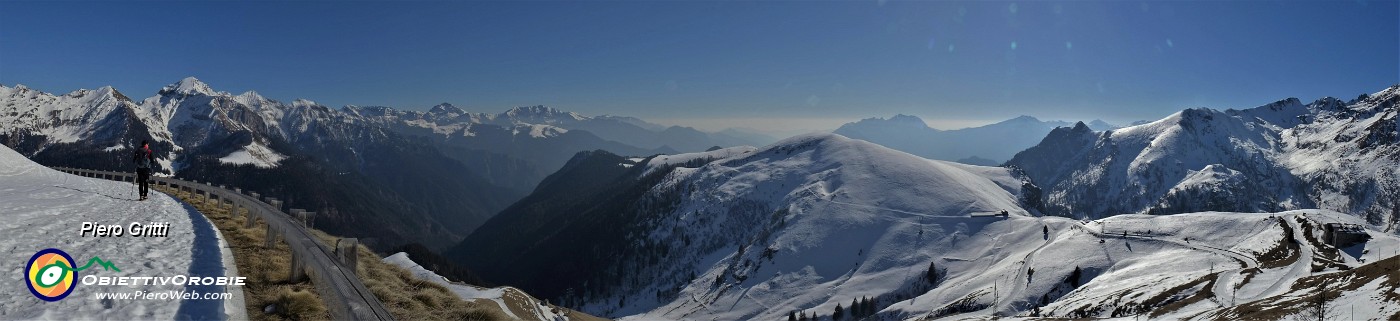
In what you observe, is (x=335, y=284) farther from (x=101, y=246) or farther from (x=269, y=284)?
(x=101, y=246)

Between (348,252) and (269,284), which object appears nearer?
(269,284)

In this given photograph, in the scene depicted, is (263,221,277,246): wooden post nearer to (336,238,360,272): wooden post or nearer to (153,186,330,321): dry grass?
(153,186,330,321): dry grass

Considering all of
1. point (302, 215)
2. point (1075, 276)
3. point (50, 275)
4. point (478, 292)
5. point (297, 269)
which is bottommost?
point (1075, 276)

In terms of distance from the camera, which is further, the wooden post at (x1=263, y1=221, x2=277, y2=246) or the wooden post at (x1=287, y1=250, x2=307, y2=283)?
the wooden post at (x1=263, y1=221, x2=277, y2=246)

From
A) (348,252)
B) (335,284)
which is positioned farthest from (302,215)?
(335,284)

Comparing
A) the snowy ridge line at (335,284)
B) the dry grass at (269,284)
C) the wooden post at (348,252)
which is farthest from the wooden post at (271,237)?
the wooden post at (348,252)

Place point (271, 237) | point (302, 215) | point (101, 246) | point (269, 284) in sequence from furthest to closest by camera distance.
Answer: point (302, 215)
point (271, 237)
point (101, 246)
point (269, 284)

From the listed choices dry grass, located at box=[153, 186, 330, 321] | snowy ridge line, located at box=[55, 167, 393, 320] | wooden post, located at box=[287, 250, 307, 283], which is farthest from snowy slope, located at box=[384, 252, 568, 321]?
snowy ridge line, located at box=[55, 167, 393, 320]

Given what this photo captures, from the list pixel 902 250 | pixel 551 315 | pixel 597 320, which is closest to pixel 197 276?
pixel 551 315
